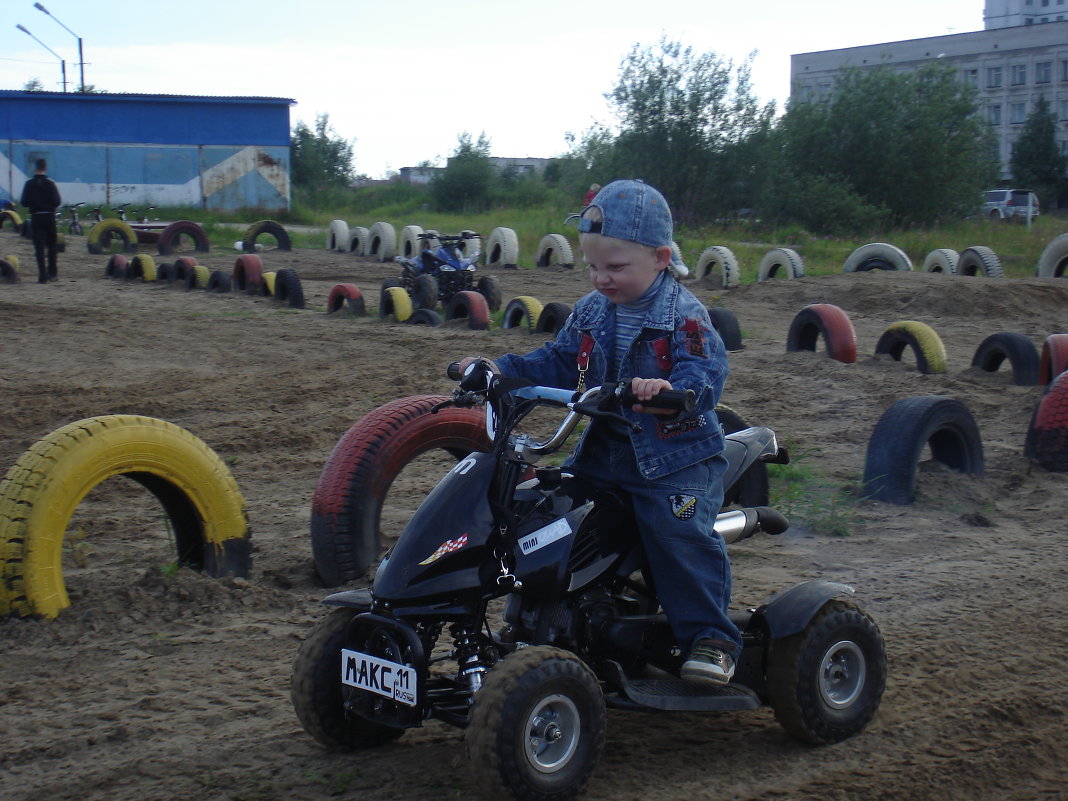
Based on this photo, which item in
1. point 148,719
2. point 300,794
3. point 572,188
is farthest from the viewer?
point 572,188

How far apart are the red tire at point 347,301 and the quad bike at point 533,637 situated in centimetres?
1168

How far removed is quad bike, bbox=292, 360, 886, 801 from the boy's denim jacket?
23 centimetres

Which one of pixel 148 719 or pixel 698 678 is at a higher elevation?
pixel 698 678

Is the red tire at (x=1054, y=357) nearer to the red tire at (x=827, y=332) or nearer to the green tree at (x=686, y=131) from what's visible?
the red tire at (x=827, y=332)

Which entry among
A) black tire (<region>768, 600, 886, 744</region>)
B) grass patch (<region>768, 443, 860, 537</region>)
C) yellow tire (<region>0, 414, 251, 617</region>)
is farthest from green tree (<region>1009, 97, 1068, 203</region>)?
black tire (<region>768, 600, 886, 744</region>)

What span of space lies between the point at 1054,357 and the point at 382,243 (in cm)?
1911

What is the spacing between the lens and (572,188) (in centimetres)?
4462

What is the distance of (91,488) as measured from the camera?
4621 mm

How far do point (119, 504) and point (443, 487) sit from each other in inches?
159

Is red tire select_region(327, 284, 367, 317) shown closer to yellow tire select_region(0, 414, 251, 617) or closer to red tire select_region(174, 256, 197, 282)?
red tire select_region(174, 256, 197, 282)

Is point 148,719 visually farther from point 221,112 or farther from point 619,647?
point 221,112

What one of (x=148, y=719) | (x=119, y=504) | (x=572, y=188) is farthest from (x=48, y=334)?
A: (x=572, y=188)

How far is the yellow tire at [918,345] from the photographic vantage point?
10445 mm

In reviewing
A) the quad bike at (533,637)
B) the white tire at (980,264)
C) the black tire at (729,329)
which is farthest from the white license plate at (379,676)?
the white tire at (980,264)
